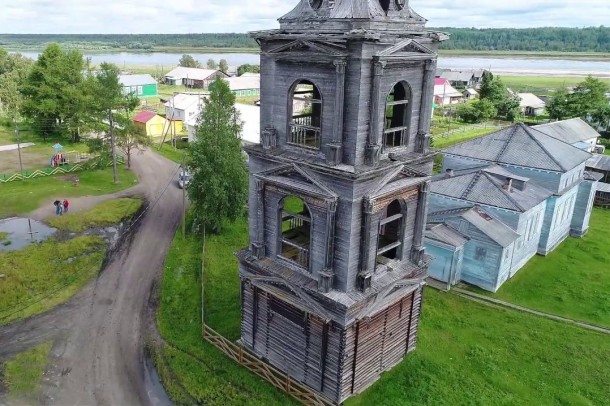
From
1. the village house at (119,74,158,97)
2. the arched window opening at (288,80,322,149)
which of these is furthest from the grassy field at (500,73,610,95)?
the arched window opening at (288,80,322,149)

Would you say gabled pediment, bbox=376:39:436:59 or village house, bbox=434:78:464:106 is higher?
gabled pediment, bbox=376:39:436:59

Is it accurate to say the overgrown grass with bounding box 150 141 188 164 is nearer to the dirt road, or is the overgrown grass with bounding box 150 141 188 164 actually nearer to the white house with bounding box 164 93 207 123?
the white house with bounding box 164 93 207 123

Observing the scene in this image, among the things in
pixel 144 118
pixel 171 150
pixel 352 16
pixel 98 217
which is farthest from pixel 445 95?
pixel 352 16

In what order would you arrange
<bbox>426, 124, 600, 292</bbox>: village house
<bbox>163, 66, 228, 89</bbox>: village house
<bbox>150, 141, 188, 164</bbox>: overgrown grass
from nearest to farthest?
<bbox>426, 124, 600, 292</bbox>: village house
<bbox>150, 141, 188, 164</bbox>: overgrown grass
<bbox>163, 66, 228, 89</bbox>: village house

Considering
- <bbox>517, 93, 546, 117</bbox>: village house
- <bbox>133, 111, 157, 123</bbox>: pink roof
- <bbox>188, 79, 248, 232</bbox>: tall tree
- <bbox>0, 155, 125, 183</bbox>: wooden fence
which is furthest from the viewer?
<bbox>517, 93, 546, 117</bbox>: village house

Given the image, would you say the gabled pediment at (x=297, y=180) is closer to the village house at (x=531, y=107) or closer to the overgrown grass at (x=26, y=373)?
the overgrown grass at (x=26, y=373)

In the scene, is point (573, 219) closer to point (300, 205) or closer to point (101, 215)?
point (300, 205)

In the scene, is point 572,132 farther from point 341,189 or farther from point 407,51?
point 341,189
